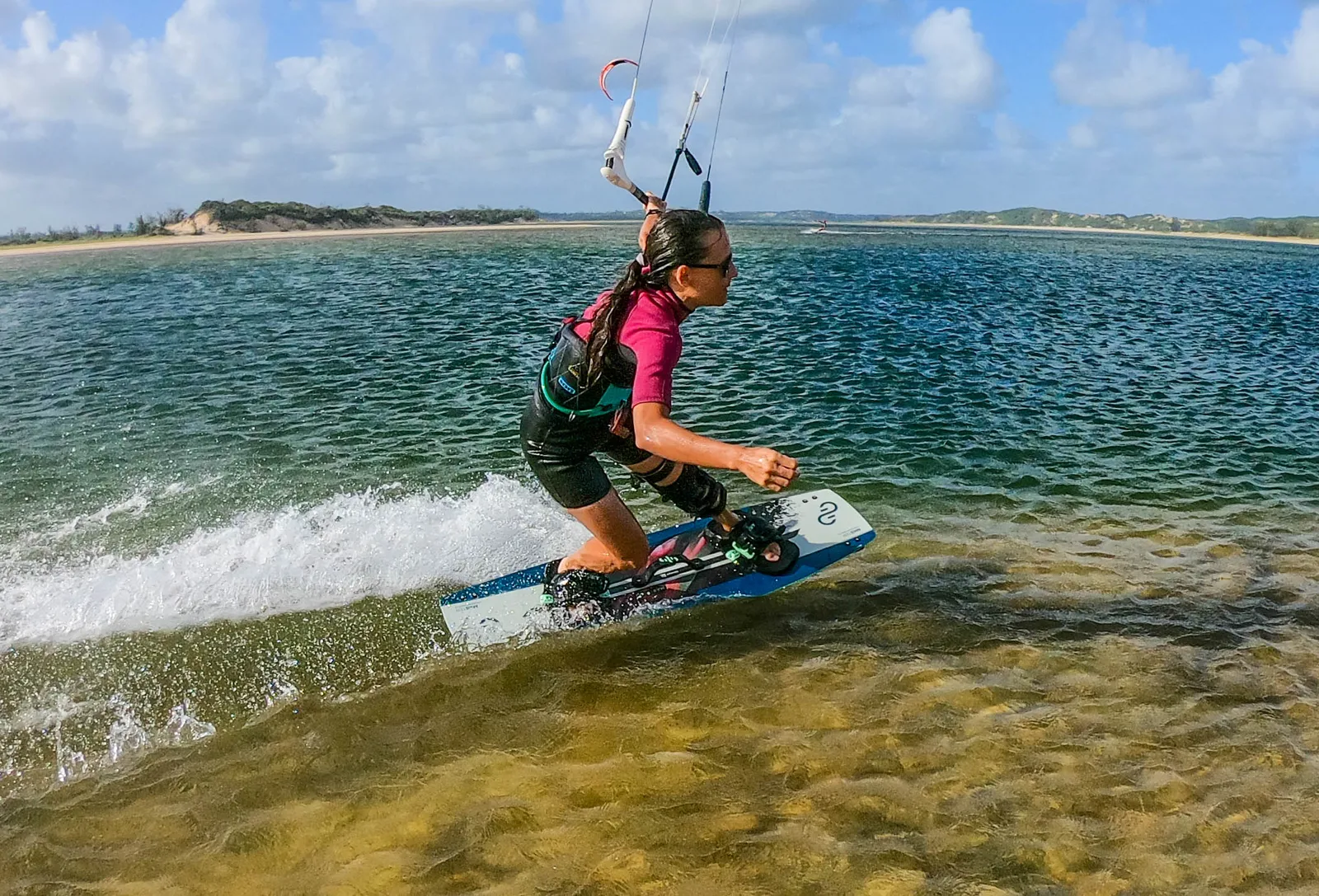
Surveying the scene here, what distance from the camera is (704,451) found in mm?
4477

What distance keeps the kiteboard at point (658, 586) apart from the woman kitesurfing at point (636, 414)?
0.14 metres

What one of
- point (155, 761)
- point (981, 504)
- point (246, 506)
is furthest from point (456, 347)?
point (155, 761)

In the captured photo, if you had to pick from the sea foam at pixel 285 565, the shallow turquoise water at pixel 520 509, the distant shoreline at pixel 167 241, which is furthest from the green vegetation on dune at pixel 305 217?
the sea foam at pixel 285 565

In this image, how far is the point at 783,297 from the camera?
3647 cm

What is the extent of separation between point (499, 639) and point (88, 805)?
9.60 feet

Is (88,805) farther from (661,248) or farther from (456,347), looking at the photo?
(456,347)

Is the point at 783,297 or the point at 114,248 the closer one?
the point at 783,297

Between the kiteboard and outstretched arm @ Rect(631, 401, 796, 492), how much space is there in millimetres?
2898

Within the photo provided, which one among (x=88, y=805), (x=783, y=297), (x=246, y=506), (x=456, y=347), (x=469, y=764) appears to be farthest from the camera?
(x=783, y=297)

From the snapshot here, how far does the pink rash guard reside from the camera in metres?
4.75

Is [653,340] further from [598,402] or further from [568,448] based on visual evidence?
[568,448]

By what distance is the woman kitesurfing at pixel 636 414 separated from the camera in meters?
4.67

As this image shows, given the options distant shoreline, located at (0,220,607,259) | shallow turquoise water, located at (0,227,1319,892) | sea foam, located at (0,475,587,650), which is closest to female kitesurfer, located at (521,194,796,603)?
shallow turquoise water, located at (0,227,1319,892)

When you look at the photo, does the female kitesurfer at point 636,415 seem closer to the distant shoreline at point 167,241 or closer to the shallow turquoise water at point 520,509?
the shallow turquoise water at point 520,509
